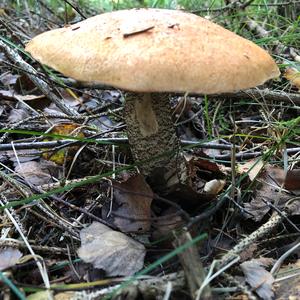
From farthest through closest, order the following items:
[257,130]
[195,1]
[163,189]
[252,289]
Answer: [195,1] < [257,130] < [163,189] < [252,289]

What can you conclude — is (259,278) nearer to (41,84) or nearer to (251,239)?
(251,239)

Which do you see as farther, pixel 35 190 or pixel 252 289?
pixel 35 190

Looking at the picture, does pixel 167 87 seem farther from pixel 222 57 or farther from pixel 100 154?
pixel 100 154

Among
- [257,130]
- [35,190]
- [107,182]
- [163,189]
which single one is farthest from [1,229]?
[257,130]

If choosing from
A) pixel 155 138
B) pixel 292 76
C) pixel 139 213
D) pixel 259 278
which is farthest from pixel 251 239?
pixel 292 76

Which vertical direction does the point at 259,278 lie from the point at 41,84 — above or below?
below

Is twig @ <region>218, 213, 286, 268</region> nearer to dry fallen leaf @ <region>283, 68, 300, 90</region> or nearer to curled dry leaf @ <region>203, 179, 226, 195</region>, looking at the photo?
curled dry leaf @ <region>203, 179, 226, 195</region>
